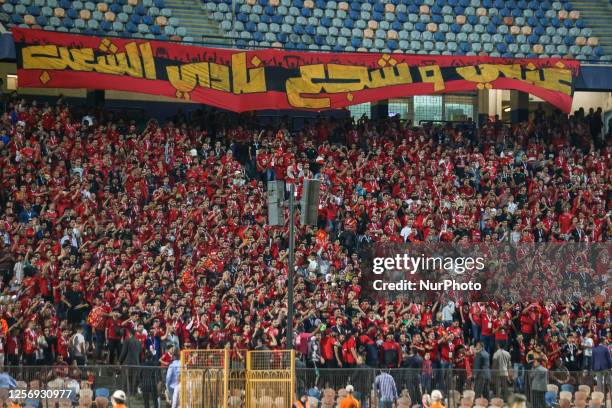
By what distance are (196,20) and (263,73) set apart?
3580 millimetres

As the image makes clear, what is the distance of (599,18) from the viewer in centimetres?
4116

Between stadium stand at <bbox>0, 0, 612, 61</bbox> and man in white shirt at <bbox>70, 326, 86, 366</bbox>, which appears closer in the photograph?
man in white shirt at <bbox>70, 326, 86, 366</bbox>

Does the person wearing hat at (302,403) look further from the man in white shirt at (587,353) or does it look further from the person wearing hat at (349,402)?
the man in white shirt at (587,353)

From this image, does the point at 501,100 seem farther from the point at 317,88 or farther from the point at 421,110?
the point at 317,88

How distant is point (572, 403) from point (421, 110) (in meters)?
18.2

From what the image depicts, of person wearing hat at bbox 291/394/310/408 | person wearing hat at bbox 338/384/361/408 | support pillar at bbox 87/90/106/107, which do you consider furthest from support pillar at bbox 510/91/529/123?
person wearing hat at bbox 338/384/361/408

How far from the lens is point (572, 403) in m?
23.1

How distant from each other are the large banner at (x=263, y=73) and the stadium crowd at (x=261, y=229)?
0.85 metres

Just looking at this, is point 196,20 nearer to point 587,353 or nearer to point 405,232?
point 405,232

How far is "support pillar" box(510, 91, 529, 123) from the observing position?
39125mm

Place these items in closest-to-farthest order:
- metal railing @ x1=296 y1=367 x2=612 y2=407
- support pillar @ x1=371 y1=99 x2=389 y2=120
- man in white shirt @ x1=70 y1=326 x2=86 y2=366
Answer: metal railing @ x1=296 y1=367 x2=612 y2=407, man in white shirt @ x1=70 y1=326 x2=86 y2=366, support pillar @ x1=371 y1=99 x2=389 y2=120

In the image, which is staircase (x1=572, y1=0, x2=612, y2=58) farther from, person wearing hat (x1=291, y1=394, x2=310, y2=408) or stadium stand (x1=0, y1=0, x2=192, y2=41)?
person wearing hat (x1=291, y1=394, x2=310, y2=408)

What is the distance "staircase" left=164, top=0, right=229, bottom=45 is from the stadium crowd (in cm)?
292

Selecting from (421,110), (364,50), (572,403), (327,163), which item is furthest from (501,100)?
(572,403)
